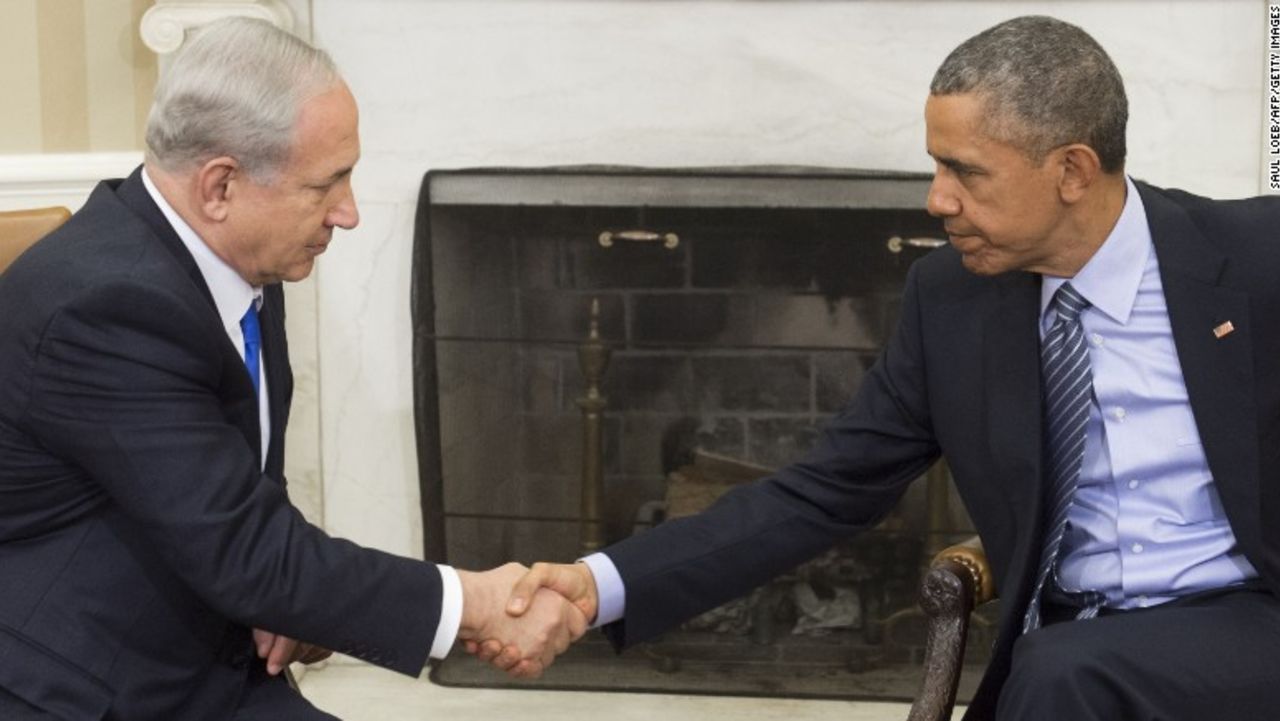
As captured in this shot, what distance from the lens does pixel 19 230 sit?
9.14ft

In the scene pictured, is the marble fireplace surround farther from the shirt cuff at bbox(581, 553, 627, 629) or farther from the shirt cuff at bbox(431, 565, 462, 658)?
the shirt cuff at bbox(431, 565, 462, 658)

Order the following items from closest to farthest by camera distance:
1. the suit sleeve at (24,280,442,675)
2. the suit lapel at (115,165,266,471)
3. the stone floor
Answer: the suit sleeve at (24,280,442,675) → the suit lapel at (115,165,266,471) → the stone floor

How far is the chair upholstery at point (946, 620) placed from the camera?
2.35 metres

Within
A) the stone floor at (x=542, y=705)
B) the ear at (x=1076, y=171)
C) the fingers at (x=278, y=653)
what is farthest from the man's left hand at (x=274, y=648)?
the stone floor at (x=542, y=705)

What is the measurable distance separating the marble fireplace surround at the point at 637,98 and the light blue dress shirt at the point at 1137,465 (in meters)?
1.52

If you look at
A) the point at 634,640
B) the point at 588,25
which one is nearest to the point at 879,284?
the point at 588,25

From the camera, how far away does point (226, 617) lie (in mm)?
2258

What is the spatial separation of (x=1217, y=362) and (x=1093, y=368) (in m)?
0.15

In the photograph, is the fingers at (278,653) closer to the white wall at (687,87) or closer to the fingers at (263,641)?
the fingers at (263,641)

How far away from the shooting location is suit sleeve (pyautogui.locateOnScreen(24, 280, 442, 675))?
6.72ft

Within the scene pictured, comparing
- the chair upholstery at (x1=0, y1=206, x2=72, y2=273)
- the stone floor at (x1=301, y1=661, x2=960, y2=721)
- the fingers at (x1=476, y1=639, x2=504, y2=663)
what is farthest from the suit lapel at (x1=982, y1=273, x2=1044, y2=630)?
the stone floor at (x1=301, y1=661, x2=960, y2=721)

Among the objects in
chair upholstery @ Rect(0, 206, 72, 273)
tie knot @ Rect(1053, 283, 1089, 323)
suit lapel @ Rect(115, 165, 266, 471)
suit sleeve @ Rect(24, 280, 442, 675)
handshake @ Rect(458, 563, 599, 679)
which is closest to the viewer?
suit sleeve @ Rect(24, 280, 442, 675)

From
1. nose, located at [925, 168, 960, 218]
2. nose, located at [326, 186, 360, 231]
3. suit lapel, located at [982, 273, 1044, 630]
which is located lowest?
suit lapel, located at [982, 273, 1044, 630]

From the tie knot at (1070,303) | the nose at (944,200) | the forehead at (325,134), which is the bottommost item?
the tie knot at (1070,303)
